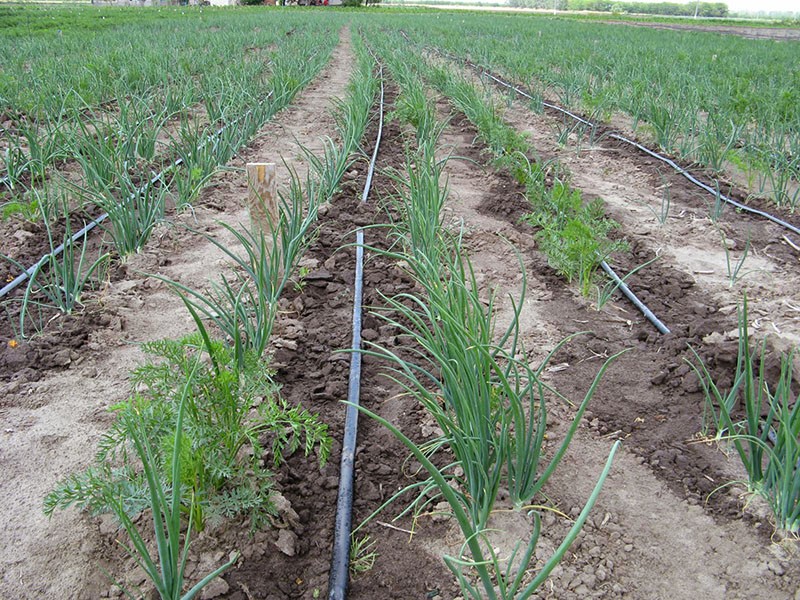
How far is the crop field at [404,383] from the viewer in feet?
5.03

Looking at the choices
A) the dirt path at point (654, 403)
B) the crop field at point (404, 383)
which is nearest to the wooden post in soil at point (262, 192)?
A: the crop field at point (404, 383)

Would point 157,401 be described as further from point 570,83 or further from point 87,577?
point 570,83

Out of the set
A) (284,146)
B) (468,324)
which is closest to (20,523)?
(468,324)

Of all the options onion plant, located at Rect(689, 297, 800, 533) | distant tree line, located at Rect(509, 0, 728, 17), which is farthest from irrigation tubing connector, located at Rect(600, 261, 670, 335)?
distant tree line, located at Rect(509, 0, 728, 17)

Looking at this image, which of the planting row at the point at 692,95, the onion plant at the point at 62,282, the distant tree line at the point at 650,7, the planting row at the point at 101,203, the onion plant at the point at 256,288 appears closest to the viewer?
the onion plant at the point at 256,288

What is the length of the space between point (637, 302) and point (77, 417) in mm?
2287

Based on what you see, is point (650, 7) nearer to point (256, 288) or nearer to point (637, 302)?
point (637, 302)

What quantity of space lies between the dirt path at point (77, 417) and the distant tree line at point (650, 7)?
58.4 m

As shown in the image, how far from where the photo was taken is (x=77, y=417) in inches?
82.6

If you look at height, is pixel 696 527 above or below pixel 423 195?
below

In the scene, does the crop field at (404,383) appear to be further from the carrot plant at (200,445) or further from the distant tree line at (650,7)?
the distant tree line at (650,7)

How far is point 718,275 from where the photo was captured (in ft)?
10.5

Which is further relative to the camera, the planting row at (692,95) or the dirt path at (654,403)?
the planting row at (692,95)

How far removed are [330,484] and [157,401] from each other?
530mm
